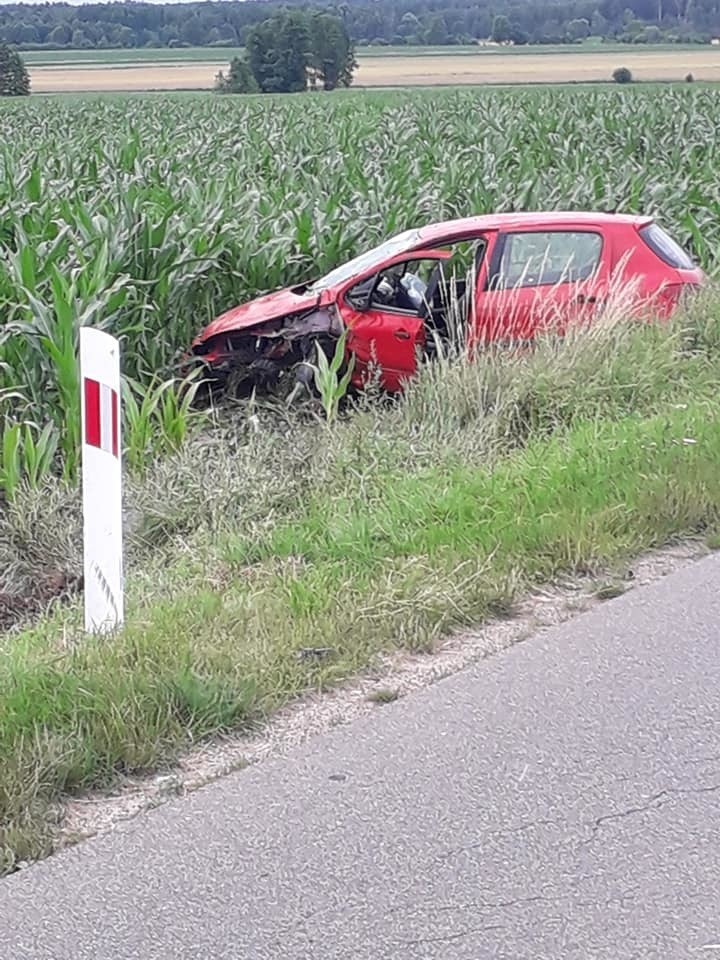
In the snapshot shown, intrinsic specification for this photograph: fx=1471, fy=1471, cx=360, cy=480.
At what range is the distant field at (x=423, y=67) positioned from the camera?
285 ft

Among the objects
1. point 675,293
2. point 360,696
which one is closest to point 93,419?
point 360,696

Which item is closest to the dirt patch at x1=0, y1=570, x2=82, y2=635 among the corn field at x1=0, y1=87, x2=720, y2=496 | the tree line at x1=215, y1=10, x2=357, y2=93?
the corn field at x1=0, y1=87, x2=720, y2=496

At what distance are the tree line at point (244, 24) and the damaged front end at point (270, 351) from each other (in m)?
120

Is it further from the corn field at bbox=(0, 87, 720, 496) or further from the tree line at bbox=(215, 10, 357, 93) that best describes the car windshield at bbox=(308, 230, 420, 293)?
the tree line at bbox=(215, 10, 357, 93)

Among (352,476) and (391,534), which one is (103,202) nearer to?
(352,476)

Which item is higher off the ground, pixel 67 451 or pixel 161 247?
pixel 161 247

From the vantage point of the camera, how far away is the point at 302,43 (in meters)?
84.2

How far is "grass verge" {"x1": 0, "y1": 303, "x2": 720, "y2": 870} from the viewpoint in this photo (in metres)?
4.55

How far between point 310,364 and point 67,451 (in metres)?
1.90

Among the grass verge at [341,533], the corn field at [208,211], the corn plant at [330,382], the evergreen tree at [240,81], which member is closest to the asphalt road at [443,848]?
the grass verge at [341,533]

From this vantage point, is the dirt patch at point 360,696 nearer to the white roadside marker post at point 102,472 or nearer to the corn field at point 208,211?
the white roadside marker post at point 102,472

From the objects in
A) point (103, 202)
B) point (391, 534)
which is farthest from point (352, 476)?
point (103, 202)

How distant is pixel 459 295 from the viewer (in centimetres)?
1041

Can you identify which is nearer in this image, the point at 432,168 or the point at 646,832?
the point at 646,832
